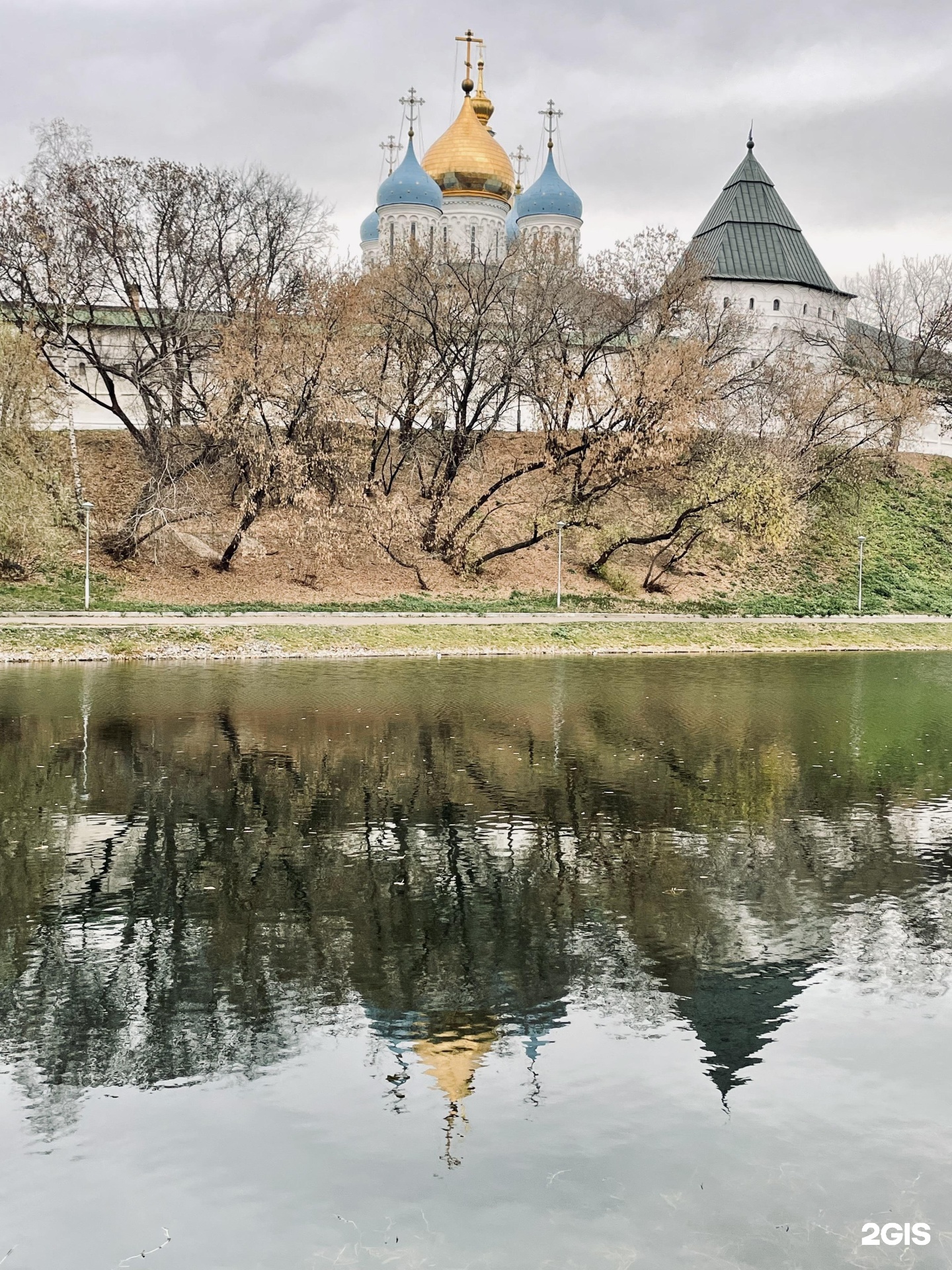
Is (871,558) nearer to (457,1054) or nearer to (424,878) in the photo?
(424,878)

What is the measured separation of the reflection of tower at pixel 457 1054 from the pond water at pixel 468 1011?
0.03 m

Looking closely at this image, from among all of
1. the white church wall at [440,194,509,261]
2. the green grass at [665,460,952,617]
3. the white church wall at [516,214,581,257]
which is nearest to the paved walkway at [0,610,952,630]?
the green grass at [665,460,952,617]

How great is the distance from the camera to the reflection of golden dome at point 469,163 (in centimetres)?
6762

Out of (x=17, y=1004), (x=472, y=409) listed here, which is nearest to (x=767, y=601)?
(x=472, y=409)

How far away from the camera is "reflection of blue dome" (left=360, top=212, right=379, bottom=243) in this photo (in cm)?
7212

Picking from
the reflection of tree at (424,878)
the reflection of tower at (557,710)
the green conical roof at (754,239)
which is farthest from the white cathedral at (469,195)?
the reflection of tree at (424,878)

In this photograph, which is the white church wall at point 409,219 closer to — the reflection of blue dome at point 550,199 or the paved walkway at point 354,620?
the reflection of blue dome at point 550,199

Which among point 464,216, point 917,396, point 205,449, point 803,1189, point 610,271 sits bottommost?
point 803,1189

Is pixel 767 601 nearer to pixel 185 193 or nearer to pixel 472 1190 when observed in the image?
pixel 185 193

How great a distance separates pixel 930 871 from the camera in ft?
37.2

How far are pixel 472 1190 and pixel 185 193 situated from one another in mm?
39426

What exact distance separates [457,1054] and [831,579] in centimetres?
4189

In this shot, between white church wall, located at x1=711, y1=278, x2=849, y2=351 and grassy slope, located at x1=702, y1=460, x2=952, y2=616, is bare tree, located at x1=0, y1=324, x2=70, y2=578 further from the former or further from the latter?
white church wall, located at x1=711, y1=278, x2=849, y2=351

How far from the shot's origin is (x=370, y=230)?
7262 cm
